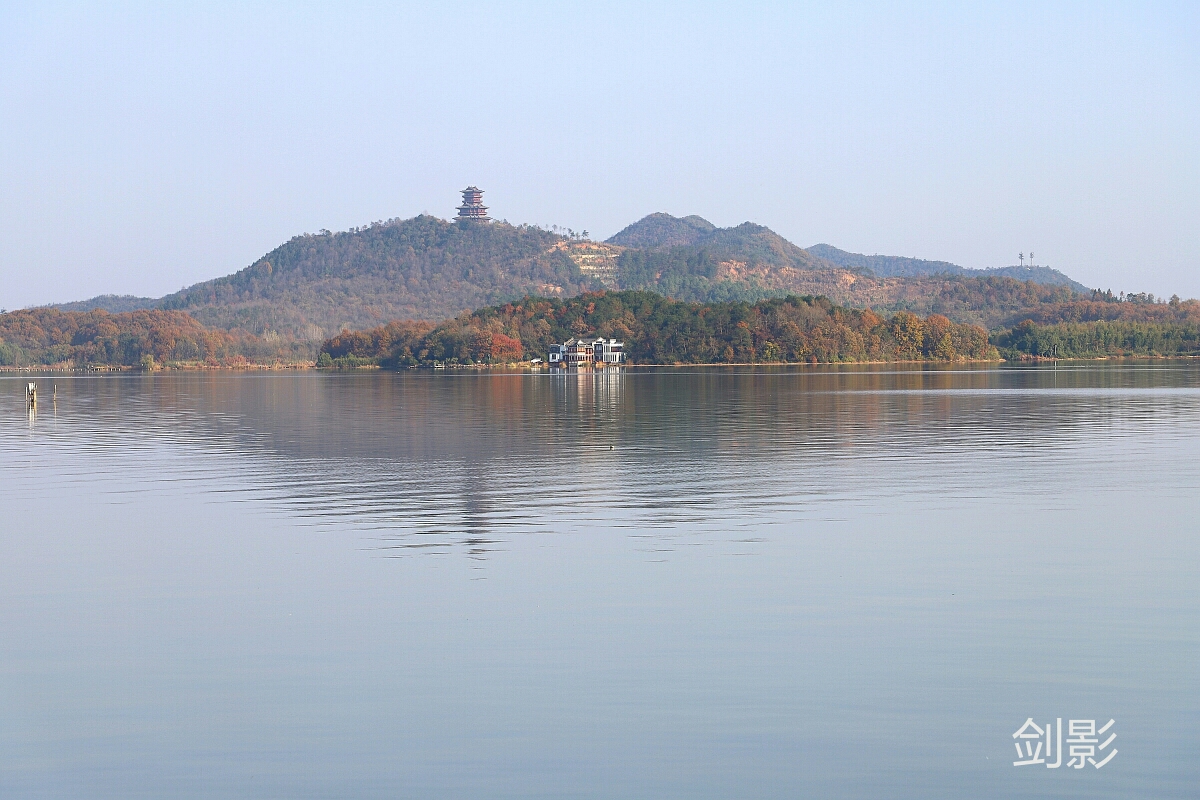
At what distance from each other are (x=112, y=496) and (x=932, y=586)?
16.9 meters

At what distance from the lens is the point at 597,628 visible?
13.2m

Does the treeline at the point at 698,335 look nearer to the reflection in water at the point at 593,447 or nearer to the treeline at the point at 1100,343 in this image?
the treeline at the point at 1100,343

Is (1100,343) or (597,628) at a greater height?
(1100,343)

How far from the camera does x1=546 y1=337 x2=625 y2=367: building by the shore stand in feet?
577

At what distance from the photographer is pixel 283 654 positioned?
12297 millimetres

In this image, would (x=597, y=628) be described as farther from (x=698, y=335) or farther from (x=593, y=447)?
(x=698, y=335)

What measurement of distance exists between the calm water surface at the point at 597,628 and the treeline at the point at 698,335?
482ft

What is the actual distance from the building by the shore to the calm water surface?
14603cm

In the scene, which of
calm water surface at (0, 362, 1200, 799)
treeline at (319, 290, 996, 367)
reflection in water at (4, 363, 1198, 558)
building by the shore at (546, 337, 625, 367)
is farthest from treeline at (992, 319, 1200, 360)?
calm water surface at (0, 362, 1200, 799)

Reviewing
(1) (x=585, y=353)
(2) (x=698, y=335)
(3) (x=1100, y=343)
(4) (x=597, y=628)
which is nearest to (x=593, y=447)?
(4) (x=597, y=628)

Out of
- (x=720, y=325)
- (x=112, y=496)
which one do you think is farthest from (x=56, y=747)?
(x=720, y=325)

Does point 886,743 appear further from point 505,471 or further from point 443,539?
point 505,471

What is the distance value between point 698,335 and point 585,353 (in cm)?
1686

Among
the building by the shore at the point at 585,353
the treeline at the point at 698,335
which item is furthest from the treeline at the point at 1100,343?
the building by the shore at the point at 585,353
